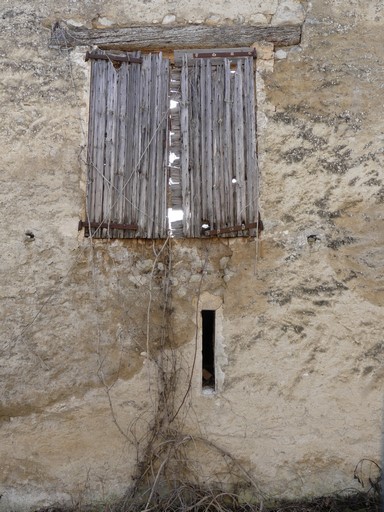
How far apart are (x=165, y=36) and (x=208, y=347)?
114 inches

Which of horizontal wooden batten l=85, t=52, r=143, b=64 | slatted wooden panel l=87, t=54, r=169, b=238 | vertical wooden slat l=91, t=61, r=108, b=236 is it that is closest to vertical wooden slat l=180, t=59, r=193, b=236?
slatted wooden panel l=87, t=54, r=169, b=238

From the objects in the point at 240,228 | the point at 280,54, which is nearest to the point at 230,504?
the point at 240,228

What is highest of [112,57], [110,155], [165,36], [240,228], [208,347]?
[165,36]

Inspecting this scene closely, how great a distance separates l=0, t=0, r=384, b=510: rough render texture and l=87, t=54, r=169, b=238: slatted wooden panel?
0.39 ft

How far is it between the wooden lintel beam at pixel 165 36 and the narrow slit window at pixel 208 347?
2505 mm

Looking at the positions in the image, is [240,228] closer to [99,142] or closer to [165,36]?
[99,142]

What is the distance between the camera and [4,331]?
462cm

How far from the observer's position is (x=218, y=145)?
4.89 metres

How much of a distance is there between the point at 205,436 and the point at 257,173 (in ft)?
7.66

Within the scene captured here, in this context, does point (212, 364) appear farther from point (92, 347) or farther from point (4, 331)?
point (4, 331)

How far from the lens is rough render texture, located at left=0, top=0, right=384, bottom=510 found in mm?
4547

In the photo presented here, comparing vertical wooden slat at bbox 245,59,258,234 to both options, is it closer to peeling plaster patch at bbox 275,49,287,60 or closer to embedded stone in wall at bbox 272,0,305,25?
peeling plaster patch at bbox 275,49,287,60

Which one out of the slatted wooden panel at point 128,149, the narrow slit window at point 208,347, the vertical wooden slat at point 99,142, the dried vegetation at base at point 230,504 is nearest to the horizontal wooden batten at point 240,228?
the slatted wooden panel at point 128,149

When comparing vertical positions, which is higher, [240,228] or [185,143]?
[185,143]
